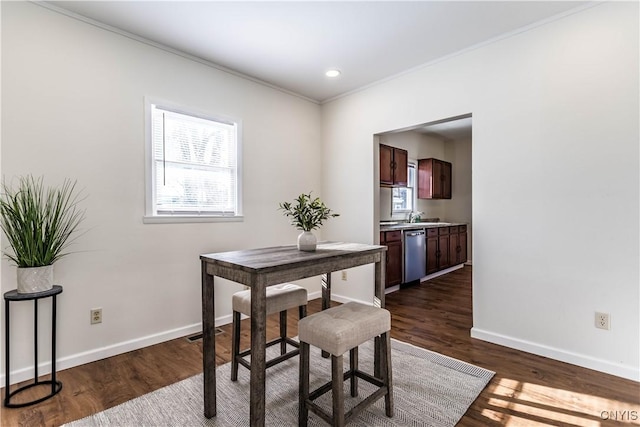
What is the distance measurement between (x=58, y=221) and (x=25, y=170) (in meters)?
0.39

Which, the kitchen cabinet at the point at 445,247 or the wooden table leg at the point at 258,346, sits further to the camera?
the kitchen cabinet at the point at 445,247

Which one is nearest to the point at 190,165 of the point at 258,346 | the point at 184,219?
the point at 184,219

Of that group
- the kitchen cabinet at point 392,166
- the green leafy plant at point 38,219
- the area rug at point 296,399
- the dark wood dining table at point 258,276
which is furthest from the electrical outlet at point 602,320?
the green leafy plant at point 38,219

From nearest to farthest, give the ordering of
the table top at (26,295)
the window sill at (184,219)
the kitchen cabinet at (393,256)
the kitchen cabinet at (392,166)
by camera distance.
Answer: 1. the table top at (26,295)
2. the window sill at (184,219)
3. the kitchen cabinet at (393,256)
4. the kitchen cabinet at (392,166)

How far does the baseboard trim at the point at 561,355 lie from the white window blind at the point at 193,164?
2.67 meters

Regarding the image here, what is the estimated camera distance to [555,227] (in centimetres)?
245

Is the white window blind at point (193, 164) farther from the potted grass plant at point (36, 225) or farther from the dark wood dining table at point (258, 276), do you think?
the dark wood dining table at point (258, 276)

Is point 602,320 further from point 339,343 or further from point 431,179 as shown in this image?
point 431,179

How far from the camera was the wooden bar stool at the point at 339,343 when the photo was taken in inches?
59.5

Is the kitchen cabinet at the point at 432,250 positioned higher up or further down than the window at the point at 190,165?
further down

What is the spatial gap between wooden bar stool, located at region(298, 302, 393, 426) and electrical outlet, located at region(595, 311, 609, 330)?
1665 mm

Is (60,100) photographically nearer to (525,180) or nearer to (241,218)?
(241,218)

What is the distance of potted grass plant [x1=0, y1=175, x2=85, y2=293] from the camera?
198 cm

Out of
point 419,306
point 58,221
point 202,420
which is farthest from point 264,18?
point 419,306
